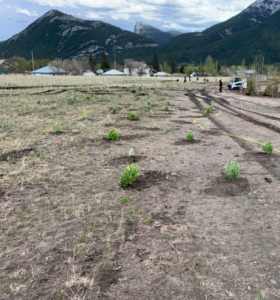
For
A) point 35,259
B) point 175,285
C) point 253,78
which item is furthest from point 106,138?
point 253,78

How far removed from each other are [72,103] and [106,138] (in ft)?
33.6

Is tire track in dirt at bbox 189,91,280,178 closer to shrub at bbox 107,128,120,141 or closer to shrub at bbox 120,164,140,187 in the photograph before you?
shrub at bbox 120,164,140,187

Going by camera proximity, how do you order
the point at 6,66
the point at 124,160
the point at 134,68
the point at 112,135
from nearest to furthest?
1. the point at 124,160
2. the point at 112,135
3. the point at 6,66
4. the point at 134,68

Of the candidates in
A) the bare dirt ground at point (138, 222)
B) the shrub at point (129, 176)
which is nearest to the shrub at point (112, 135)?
the bare dirt ground at point (138, 222)

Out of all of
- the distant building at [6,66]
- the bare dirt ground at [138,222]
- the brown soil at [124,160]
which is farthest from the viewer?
the distant building at [6,66]

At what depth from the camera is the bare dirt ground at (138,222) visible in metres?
2.78

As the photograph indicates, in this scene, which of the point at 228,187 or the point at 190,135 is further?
the point at 190,135

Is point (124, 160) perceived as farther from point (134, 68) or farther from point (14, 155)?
point (134, 68)

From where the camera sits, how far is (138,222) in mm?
3982

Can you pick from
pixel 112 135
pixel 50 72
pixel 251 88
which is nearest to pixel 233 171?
pixel 112 135

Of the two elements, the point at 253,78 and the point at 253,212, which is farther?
the point at 253,78

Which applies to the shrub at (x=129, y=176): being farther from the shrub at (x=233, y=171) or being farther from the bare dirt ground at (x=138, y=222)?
the shrub at (x=233, y=171)

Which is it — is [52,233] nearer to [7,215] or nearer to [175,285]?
[7,215]

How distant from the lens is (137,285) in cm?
278
